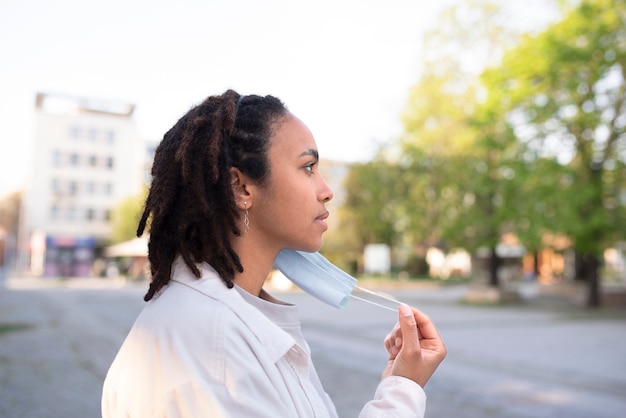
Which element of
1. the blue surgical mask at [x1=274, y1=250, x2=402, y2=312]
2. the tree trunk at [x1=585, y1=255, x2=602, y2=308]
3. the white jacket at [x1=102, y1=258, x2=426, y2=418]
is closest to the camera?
the white jacket at [x1=102, y1=258, x2=426, y2=418]

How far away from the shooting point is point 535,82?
807 inches

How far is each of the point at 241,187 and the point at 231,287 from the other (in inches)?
9.1

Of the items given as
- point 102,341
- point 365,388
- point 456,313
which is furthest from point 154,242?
point 456,313

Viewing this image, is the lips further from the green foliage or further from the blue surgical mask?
the green foliage

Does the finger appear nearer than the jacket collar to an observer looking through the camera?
No

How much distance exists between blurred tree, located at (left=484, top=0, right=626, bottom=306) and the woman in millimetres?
18491

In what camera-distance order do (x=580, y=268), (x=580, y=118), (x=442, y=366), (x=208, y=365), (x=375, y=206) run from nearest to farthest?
1. (x=208, y=365)
2. (x=442, y=366)
3. (x=580, y=118)
4. (x=580, y=268)
5. (x=375, y=206)

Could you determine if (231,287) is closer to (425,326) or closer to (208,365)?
(208,365)

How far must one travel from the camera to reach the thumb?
130cm

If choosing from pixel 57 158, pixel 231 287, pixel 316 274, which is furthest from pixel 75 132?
pixel 231 287

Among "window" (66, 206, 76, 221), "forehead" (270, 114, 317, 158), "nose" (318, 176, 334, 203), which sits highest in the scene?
"forehead" (270, 114, 317, 158)

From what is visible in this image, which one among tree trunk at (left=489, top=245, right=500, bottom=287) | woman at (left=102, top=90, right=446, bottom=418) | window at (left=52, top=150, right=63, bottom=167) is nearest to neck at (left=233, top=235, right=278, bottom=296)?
woman at (left=102, top=90, right=446, bottom=418)

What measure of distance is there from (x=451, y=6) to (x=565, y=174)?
1021cm

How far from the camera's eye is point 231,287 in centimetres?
120
